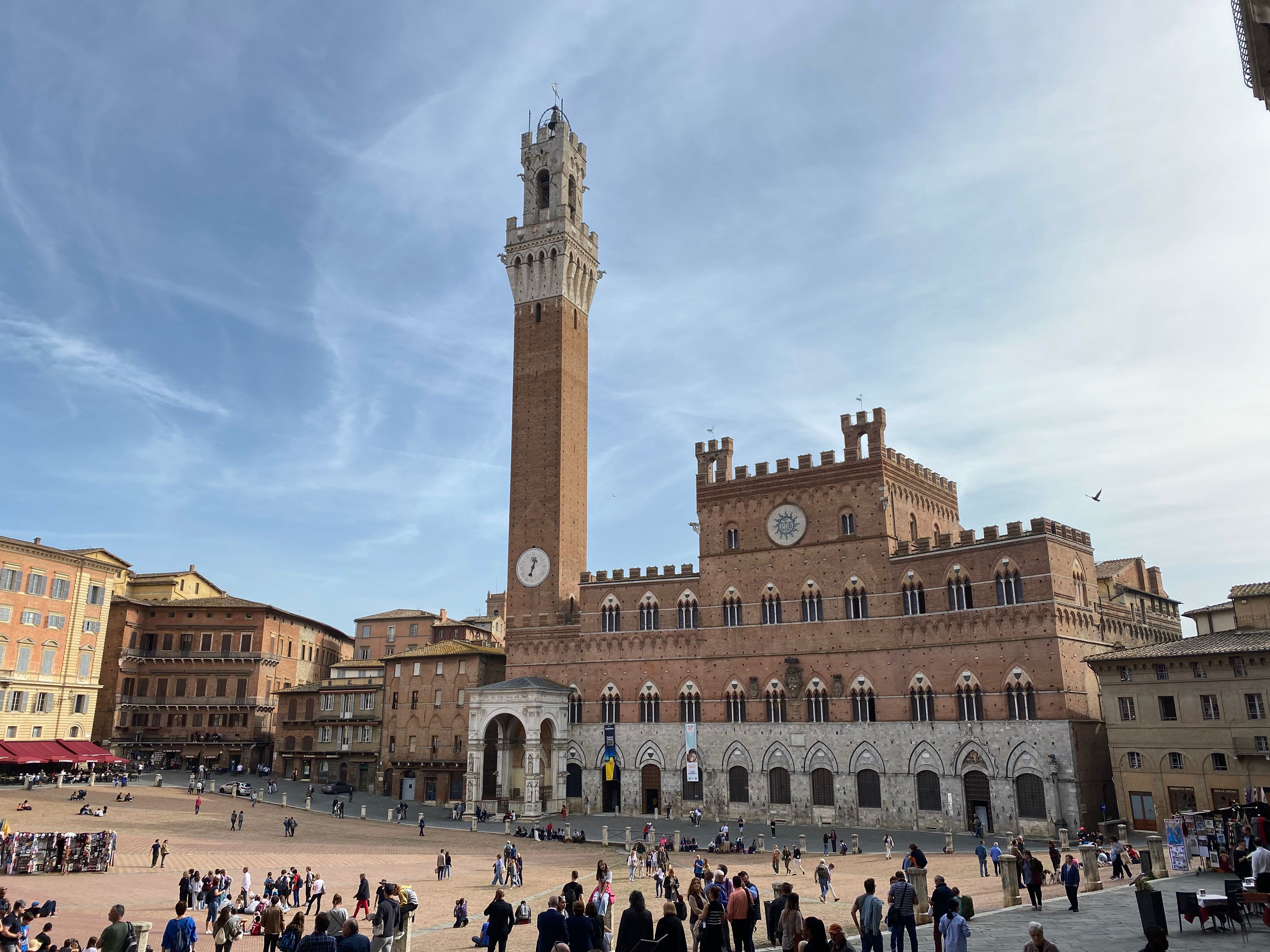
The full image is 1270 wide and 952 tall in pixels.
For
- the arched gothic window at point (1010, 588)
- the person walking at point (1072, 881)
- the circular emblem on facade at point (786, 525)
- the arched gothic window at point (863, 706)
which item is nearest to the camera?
the person walking at point (1072, 881)

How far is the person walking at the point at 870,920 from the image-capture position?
14.3 m

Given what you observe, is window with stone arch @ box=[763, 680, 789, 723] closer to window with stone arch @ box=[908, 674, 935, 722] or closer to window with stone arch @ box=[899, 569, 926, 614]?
window with stone arch @ box=[908, 674, 935, 722]

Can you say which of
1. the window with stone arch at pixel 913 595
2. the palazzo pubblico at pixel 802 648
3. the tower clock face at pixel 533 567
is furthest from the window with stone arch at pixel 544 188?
the window with stone arch at pixel 913 595

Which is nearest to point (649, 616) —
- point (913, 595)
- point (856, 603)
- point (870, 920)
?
point (856, 603)

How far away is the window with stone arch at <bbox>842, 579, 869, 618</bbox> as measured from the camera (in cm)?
4922

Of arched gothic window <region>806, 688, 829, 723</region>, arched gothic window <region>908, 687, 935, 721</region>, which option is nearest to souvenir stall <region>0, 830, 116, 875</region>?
arched gothic window <region>806, 688, 829, 723</region>

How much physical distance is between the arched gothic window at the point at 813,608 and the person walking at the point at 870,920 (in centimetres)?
3612

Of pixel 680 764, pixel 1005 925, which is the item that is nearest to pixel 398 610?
pixel 680 764

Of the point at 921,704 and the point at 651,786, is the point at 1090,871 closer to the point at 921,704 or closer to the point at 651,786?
the point at 921,704

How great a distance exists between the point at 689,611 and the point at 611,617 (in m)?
5.32

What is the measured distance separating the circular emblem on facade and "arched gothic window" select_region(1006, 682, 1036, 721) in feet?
45.1

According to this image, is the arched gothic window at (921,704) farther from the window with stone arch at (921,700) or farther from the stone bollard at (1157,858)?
the stone bollard at (1157,858)

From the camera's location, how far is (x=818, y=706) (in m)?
49.6

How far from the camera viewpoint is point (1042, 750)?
139 feet
